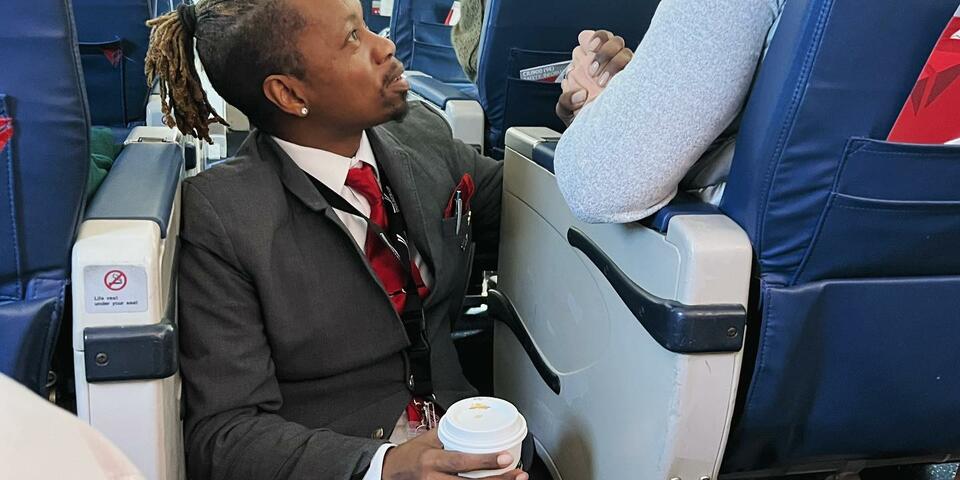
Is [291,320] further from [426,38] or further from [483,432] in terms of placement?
[426,38]

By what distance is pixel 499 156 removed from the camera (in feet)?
7.70

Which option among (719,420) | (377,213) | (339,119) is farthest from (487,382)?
(719,420)

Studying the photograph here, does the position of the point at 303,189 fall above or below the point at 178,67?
below

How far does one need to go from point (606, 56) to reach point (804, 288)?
0.63 metres

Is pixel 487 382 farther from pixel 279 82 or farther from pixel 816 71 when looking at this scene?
pixel 816 71

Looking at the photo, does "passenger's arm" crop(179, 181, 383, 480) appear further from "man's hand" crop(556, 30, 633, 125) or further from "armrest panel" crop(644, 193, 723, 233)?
"man's hand" crop(556, 30, 633, 125)

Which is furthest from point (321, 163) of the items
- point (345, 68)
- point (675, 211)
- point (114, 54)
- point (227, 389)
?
point (114, 54)

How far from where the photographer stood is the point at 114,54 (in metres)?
2.25

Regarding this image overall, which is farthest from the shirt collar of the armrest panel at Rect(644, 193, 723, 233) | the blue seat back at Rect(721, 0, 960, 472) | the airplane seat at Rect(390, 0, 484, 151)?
the airplane seat at Rect(390, 0, 484, 151)

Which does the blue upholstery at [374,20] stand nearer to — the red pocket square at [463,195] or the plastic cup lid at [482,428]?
the red pocket square at [463,195]

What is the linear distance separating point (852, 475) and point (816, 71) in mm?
667

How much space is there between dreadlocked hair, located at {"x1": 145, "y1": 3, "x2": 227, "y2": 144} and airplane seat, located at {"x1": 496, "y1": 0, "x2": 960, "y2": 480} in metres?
0.70

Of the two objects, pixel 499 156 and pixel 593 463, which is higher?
pixel 499 156

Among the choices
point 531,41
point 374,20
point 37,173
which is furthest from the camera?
point 374,20
